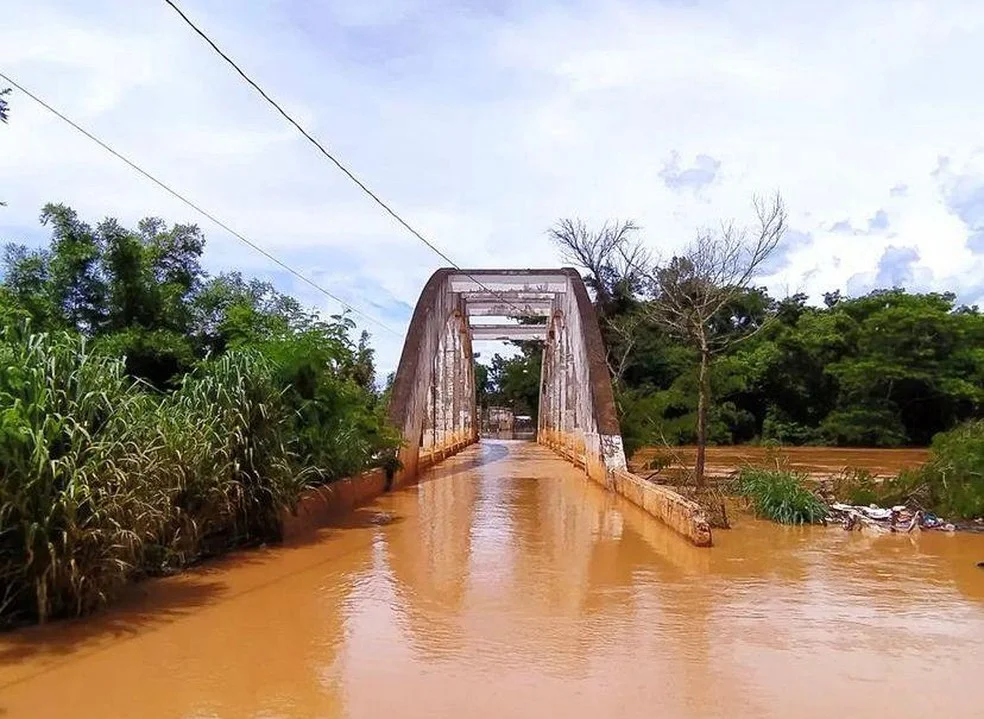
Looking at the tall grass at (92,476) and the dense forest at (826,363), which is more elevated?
the dense forest at (826,363)

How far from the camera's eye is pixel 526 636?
471cm

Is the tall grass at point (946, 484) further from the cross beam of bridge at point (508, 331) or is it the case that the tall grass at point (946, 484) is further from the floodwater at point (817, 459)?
the cross beam of bridge at point (508, 331)

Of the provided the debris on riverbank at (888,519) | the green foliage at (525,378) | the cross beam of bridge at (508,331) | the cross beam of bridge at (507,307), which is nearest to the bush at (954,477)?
the debris on riverbank at (888,519)

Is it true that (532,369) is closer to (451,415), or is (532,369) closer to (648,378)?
(648,378)

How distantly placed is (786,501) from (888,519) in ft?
3.37

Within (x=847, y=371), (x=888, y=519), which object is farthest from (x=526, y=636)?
(x=847, y=371)

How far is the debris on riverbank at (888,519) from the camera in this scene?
9266 millimetres

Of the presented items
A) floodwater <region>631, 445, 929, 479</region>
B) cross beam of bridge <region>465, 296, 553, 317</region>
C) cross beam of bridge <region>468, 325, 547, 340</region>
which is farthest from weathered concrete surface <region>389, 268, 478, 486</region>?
floodwater <region>631, 445, 929, 479</region>

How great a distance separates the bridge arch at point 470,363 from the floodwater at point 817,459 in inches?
55.2

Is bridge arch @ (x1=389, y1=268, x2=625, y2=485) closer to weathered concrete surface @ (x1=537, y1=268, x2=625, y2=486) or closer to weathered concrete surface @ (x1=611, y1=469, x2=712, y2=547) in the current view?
weathered concrete surface @ (x1=537, y1=268, x2=625, y2=486)

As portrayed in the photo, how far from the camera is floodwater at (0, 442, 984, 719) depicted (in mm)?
3695

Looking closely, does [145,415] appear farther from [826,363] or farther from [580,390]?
[826,363]

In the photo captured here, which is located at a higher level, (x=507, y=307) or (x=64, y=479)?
(x=507, y=307)

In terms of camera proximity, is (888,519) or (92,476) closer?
(92,476)
